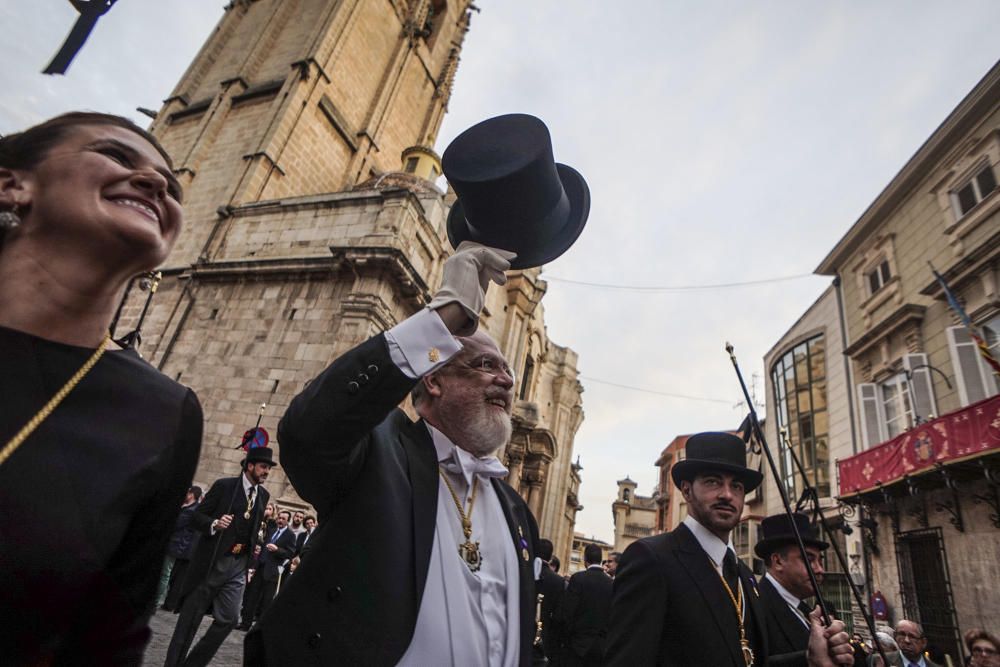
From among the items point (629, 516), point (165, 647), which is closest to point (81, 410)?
point (165, 647)

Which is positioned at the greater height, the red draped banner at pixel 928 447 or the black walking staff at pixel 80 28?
the red draped banner at pixel 928 447

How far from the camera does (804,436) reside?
18.1 meters

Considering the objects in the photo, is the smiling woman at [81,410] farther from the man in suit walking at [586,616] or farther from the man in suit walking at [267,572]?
the man in suit walking at [267,572]

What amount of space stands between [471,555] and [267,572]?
28.1 feet

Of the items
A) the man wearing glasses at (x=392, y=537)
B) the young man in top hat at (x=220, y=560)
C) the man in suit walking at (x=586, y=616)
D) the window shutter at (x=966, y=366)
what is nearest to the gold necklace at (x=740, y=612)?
the man wearing glasses at (x=392, y=537)

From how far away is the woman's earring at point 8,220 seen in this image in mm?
1095

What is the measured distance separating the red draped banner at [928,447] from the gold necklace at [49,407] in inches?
490

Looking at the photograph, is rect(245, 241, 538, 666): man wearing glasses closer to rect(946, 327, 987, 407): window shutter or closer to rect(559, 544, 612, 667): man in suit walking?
rect(559, 544, 612, 667): man in suit walking

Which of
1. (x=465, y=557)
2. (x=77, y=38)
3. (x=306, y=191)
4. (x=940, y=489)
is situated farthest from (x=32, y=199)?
(x=306, y=191)

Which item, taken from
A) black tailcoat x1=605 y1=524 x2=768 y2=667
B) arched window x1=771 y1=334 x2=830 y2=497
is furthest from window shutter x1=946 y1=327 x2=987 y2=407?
black tailcoat x1=605 y1=524 x2=768 y2=667

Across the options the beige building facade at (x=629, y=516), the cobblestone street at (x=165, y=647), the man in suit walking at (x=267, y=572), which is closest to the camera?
the cobblestone street at (x=165, y=647)

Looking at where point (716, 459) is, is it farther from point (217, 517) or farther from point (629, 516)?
point (629, 516)

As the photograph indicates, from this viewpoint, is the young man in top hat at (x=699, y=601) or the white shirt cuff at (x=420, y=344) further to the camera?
the young man in top hat at (x=699, y=601)

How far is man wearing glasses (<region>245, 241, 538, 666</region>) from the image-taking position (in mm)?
1438
